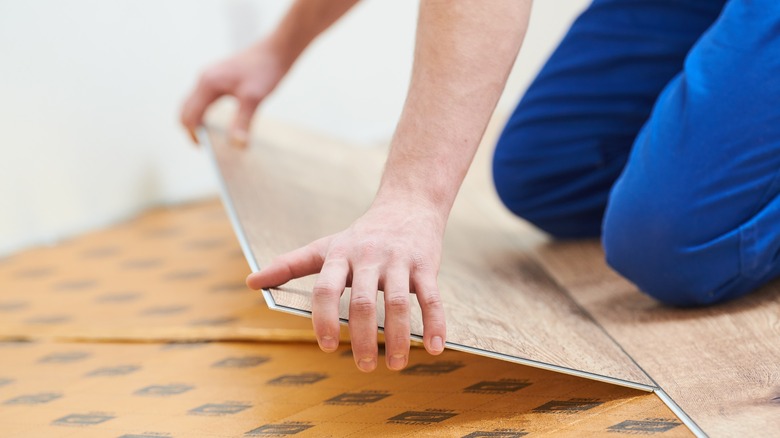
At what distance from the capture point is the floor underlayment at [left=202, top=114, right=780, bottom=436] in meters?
0.88

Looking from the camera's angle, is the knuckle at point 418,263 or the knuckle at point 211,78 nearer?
the knuckle at point 418,263

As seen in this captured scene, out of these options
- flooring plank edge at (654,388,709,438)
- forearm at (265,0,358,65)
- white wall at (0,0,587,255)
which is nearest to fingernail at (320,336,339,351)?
flooring plank edge at (654,388,709,438)

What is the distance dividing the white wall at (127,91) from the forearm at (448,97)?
1.17m

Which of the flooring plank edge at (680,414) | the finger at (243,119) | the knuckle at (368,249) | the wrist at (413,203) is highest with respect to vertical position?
the finger at (243,119)

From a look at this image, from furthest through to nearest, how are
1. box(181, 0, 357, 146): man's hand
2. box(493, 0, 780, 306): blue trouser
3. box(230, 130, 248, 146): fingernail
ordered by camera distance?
1. box(230, 130, 248, 146): fingernail
2. box(181, 0, 357, 146): man's hand
3. box(493, 0, 780, 306): blue trouser

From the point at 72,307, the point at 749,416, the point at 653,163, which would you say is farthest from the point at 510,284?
the point at 72,307

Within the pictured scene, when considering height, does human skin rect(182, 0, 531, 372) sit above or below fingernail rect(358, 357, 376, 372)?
above

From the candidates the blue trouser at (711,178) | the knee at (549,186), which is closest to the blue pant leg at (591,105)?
the knee at (549,186)

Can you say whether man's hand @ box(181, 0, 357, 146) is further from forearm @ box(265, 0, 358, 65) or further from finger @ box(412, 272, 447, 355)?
finger @ box(412, 272, 447, 355)

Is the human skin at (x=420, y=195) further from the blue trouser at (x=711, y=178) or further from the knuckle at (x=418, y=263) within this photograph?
the blue trouser at (x=711, y=178)

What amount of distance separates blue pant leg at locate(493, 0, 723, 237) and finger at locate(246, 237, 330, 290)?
64 centimetres

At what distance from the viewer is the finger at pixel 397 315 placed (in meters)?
0.81

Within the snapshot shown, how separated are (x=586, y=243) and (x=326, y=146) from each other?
2.15 ft

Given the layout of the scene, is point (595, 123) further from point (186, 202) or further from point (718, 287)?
point (186, 202)
